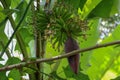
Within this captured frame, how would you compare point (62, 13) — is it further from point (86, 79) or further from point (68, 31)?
point (86, 79)

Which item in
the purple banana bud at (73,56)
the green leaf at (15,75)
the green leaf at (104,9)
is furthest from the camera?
the green leaf at (104,9)

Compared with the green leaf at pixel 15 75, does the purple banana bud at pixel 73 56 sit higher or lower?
higher

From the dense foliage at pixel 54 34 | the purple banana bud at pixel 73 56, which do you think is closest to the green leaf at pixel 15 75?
the dense foliage at pixel 54 34

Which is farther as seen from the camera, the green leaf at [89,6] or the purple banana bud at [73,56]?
the green leaf at [89,6]

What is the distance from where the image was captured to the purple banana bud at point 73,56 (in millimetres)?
609

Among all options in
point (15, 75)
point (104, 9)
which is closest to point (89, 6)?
point (104, 9)

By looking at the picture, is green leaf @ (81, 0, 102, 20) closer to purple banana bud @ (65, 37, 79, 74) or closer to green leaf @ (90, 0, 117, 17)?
green leaf @ (90, 0, 117, 17)

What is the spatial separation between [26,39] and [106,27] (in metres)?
4.49

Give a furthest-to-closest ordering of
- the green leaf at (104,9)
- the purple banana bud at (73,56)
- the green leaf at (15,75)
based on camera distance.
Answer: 1. the green leaf at (104,9)
2. the green leaf at (15,75)
3. the purple banana bud at (73,56)

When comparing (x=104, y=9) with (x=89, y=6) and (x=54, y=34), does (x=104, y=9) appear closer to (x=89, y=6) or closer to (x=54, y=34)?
(x=89, y=6)

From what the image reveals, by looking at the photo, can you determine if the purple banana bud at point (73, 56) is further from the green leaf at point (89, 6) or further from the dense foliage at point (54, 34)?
the green leaf at point (89, 6)

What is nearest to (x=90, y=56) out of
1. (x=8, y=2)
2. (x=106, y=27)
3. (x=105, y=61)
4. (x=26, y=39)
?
(x=105, y=61)

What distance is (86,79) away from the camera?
81 cm

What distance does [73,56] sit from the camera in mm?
616
